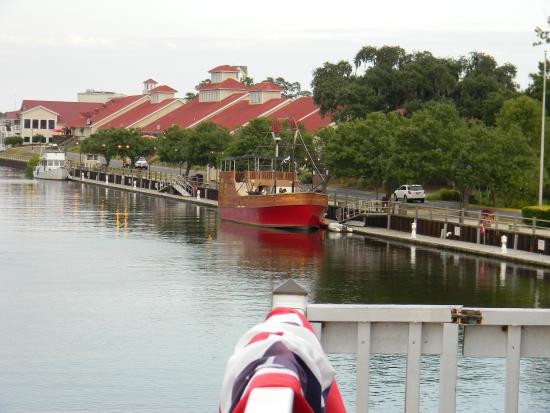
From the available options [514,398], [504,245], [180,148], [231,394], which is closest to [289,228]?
[504,245]

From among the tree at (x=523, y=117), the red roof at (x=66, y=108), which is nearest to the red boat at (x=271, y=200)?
the tree at (x=523, y=117)

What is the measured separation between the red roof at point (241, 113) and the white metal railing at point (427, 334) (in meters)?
101

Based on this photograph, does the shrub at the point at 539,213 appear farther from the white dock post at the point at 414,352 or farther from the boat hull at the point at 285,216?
the white dock post at the point at 414,352

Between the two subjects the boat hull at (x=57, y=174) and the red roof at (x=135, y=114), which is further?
the red roof at (x=135, y=114)

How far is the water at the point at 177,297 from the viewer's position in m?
23.9

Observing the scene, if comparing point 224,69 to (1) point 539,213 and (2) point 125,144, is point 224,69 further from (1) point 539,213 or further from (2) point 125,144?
(1) point 539,213

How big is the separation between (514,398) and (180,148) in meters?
95.3

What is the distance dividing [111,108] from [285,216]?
104690mm

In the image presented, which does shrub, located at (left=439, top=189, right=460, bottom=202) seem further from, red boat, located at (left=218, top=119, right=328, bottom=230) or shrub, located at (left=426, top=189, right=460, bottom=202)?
red boat, located at (left=218, top=119, right=328, bottom=230)

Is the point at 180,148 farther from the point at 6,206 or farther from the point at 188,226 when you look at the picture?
the point at 188,226

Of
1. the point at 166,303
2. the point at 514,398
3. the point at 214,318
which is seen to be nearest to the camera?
the point at 514,398

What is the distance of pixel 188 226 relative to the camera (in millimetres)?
68375

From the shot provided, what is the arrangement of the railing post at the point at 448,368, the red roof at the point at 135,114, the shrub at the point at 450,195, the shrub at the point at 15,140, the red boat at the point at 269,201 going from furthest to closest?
1. the shrub at the point at 15,140
2. the red roof at the point at 135,114
3. the shrub at the point at 450,195
4. the red boat at the point at 269,201
5. the railing post at the point at 448,368

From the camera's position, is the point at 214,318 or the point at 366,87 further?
the point at 366,87
